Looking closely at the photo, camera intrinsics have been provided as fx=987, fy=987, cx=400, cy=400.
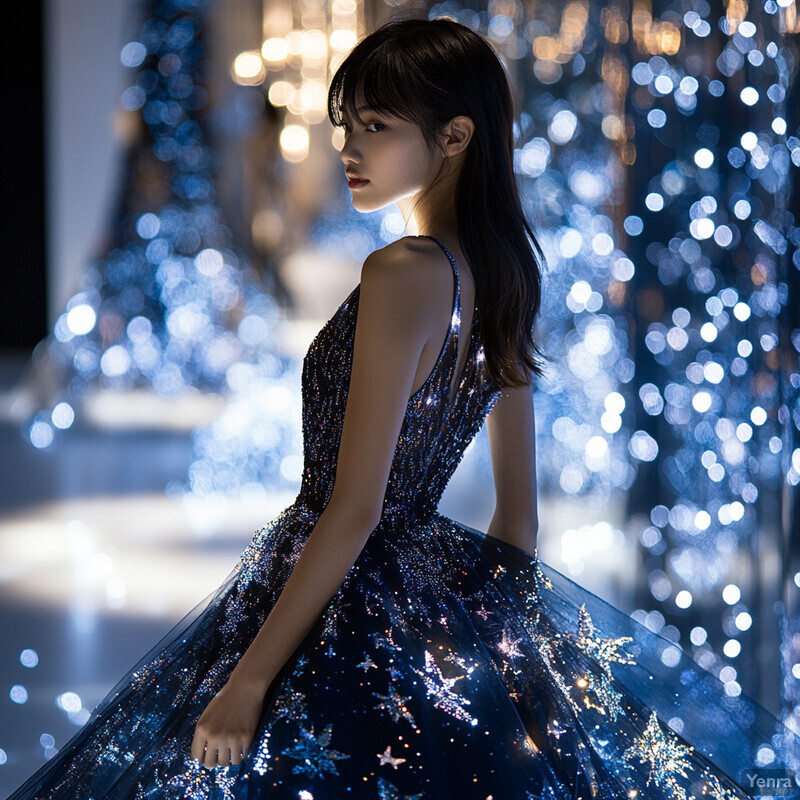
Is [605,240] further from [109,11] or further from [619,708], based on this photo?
[109,11]

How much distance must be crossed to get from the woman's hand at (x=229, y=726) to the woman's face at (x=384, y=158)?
525mm

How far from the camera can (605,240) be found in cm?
304

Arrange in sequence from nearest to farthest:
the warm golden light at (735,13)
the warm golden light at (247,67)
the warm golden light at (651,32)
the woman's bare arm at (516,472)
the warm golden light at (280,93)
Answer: the woman's bare arm at (516,472)
the warm golden light at (735,13)
the warm golden light at (651,32)
the warm golden light at (247,67)
the warm golden light at (280,93)

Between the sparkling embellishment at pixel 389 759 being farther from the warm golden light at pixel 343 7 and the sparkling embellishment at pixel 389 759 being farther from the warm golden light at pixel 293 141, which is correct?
the warm golden light at pixel 293 141

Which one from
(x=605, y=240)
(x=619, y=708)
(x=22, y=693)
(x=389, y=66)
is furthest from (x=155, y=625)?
(x=389, y=66)

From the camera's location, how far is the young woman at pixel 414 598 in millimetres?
942

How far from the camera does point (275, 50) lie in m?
7.46

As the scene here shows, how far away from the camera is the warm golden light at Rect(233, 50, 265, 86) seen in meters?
7.30

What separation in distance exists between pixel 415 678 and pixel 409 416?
28 cm

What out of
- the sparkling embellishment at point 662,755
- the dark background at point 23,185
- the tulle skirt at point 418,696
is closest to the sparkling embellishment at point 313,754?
the tulle skirt at point 418,696

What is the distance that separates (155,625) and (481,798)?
86.0 inches

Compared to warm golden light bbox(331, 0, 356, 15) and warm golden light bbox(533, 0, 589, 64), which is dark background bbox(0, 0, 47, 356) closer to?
warm golden light bbox(331, 0, 356, 15)

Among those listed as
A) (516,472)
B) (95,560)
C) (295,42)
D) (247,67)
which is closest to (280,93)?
(295,42)

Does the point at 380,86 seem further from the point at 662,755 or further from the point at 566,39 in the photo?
the point at 566,39
